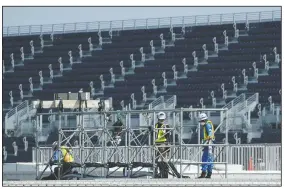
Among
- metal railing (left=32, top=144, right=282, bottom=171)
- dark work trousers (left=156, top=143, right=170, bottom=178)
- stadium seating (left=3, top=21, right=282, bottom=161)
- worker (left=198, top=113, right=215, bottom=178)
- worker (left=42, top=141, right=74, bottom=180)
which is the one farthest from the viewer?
stadium seating (left=3, top=21, right=282, bottom=161)

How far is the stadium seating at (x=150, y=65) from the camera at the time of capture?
143 feet

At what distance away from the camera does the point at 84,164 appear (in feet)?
74.7

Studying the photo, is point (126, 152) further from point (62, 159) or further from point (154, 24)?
point (154, 24)

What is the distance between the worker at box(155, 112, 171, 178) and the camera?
70.0ft

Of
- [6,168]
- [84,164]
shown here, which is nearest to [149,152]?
[84,164]

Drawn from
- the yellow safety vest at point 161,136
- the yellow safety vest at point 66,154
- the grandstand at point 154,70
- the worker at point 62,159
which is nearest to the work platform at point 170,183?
the yellow safety vest at point 161,136

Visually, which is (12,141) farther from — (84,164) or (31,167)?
(84,164)

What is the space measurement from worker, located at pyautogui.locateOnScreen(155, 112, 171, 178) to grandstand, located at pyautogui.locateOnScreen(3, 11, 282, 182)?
17596 mm

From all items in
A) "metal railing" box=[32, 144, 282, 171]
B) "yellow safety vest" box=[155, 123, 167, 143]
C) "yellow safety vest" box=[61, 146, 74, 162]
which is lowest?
"metal railing" box=[32, 144, 282, 171]

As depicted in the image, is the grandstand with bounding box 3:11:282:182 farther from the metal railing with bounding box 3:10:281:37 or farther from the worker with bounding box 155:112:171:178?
the worker with bounding box 155:112:171:178

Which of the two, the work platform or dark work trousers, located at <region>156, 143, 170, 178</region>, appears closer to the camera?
the work platform

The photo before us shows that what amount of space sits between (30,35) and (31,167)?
891 inches

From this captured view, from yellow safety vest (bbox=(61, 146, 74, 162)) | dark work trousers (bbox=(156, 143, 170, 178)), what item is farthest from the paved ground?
yellow safety vest (bbox=(61, 146, 74, 162))

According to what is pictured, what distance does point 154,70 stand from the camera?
149 ft
